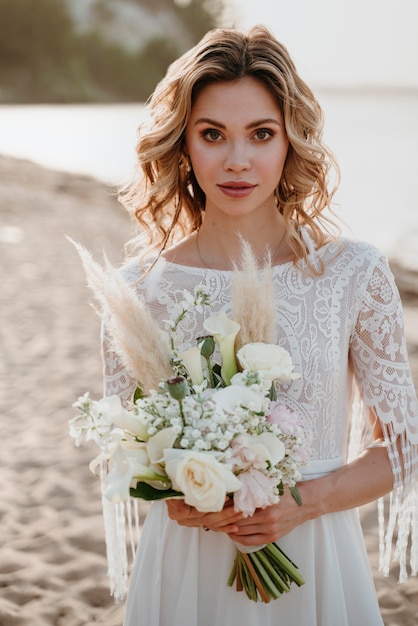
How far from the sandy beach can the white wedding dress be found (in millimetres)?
1584

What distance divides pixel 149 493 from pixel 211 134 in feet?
3.06

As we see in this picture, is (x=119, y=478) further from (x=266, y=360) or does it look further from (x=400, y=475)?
(x=400, y=475)

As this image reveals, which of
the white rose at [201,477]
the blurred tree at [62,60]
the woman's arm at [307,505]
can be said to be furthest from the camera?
the blurred tree at [62,60]

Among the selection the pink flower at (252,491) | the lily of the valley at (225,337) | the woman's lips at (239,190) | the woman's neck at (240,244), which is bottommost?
the pink flower at (252,491)

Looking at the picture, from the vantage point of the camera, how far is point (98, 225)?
550 inches

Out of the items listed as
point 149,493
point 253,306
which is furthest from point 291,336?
point 149,493

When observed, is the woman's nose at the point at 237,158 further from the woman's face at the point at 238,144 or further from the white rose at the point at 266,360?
the white rose at the point at 266,360

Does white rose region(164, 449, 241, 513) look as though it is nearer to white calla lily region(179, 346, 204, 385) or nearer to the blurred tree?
white calla lily region(179, 346, 204, 385)

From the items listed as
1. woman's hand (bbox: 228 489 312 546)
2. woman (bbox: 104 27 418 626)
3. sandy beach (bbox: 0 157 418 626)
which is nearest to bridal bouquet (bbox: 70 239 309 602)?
woman's hand (bbox: 228 489 312 546)

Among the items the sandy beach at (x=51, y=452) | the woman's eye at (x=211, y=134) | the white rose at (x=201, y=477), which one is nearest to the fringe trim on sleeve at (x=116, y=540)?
the white rose at (x=201, y=477)

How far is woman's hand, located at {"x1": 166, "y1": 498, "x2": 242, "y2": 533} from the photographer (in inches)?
67.6

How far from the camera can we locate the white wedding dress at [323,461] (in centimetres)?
200

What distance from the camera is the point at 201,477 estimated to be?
1538 mm

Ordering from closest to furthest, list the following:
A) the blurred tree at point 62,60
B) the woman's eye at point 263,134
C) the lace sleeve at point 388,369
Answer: the lace sleeve at point 388,369, the woman's eye at point 263,134, the blurred tree at point 62,60
